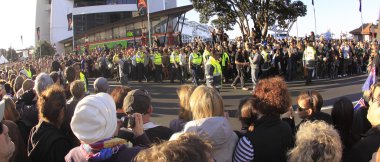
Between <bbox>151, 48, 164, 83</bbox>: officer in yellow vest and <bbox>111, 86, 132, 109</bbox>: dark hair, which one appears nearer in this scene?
<bbox>111, 86, 132, 109</bbox>: dark hair

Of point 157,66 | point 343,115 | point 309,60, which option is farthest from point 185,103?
point 157,66

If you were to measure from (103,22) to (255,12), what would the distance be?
1800 inches

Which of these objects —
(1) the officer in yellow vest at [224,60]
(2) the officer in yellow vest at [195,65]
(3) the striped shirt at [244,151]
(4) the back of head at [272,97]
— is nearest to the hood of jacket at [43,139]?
(3) the striped shirt at [244,151]

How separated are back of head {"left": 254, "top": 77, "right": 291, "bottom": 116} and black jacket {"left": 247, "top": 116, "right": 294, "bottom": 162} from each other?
0.28ft

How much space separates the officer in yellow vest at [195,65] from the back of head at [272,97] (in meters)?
12.2

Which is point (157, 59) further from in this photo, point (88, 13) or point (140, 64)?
point (88, 13)

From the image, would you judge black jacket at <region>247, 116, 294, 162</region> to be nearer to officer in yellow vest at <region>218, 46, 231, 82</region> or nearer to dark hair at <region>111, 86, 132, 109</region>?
dark hair at <region>111, 86, 132, 109</region>

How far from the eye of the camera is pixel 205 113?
3.40 m

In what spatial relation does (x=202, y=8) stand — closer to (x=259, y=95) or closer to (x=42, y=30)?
(x=259, y=95)

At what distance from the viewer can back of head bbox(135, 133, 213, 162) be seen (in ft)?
5.38

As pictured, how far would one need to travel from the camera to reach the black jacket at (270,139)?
3242mm

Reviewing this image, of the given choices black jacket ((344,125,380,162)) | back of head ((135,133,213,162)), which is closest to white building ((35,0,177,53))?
black jacket ((344,125,380,162))

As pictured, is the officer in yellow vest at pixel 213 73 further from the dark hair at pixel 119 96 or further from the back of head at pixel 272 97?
the back of head at pixel 272 97

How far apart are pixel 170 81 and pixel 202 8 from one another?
11.6 meters
